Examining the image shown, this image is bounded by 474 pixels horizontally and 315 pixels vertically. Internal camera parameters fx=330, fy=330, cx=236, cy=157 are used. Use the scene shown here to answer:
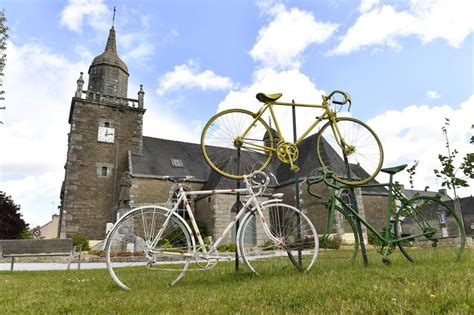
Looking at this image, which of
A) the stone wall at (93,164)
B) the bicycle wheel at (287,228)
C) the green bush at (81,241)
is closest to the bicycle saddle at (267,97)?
the bicycle wheel at (287,228)

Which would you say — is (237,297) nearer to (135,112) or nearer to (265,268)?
(265,268)

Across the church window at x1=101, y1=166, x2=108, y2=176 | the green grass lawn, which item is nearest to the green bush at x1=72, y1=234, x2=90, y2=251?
the church window at x1=101, y1=166, x2=108, y2=176

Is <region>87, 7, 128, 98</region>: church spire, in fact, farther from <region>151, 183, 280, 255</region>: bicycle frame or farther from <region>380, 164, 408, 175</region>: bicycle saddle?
<region>380, 164, 408, 175</region>: bicycle saddle

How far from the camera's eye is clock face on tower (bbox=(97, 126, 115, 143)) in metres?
23.2

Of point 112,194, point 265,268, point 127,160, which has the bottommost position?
point 265,268

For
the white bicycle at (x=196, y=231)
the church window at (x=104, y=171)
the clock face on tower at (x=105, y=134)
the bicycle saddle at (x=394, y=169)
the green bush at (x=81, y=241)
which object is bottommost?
the green bush at (x=81, y=241)

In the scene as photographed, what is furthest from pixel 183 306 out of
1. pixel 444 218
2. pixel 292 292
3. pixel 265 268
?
pixel 444 218

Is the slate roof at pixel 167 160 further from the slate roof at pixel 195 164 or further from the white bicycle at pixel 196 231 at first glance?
the white bicycle at pixel 196 231

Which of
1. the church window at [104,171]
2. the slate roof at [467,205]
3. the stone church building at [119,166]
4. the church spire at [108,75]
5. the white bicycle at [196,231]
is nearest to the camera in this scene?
the white bicycle at [196,231]

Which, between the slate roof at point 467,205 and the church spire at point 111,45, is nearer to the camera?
the church spire at point 111,45

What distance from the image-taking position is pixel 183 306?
2.63 m

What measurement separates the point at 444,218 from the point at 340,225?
45.2 feet

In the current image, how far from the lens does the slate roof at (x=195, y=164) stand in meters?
21.6

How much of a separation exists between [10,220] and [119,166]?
9773 mm
